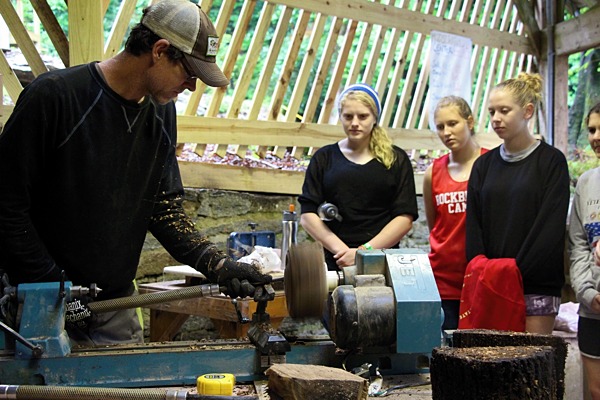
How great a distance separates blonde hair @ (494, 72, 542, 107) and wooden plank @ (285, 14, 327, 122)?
1.82 meters

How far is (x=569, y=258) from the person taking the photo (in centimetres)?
313

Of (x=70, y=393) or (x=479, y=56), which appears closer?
(x=70, y=393)

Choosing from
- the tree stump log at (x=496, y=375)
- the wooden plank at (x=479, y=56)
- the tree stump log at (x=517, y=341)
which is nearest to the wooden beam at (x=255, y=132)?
the wooden plank at (x=479, y=56)

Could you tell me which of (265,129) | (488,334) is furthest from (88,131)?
(265,129)

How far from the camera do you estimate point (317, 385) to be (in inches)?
66.9

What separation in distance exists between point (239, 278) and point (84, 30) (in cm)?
208

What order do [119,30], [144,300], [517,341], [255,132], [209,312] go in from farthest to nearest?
[255,132]
[119,30]
[209,312]
[144,300]
[517,341]

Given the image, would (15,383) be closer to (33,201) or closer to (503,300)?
(33,201)

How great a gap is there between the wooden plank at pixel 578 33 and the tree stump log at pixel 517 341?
174 inches

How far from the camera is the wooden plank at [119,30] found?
3924mm

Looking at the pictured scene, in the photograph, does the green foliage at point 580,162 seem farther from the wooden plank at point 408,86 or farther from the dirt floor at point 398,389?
the dirt floor at point 398,389

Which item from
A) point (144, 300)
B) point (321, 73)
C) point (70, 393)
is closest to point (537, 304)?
point (144, 300)

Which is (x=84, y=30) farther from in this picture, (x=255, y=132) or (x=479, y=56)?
(x=479, y=56)

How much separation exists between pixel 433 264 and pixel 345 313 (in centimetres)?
160
